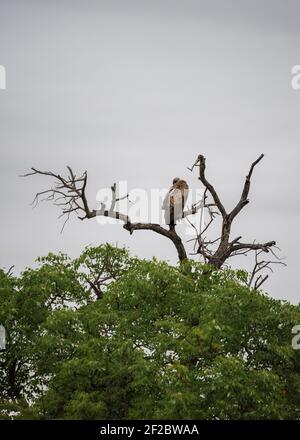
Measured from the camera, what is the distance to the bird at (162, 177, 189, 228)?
25438 mm

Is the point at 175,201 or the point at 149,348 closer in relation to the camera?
the point at 149,348

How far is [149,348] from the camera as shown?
21.8 metres

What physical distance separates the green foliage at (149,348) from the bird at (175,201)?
71.4 inches

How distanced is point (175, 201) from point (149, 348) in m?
5.24

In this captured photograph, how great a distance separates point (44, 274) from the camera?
23.9 meters

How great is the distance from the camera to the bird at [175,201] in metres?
25.4

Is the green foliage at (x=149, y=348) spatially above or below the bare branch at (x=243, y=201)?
below

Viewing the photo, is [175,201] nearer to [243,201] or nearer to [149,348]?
[243,201]

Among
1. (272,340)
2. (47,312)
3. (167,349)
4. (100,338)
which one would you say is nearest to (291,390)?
(272,340)

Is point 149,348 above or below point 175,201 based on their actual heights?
below

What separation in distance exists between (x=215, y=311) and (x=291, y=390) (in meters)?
2.27

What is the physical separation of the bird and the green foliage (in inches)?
71.4

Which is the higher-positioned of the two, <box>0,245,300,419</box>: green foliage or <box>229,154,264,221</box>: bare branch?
<box>229,154,264,221</box>: bare branch

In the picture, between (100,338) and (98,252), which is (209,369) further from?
(98,252)
